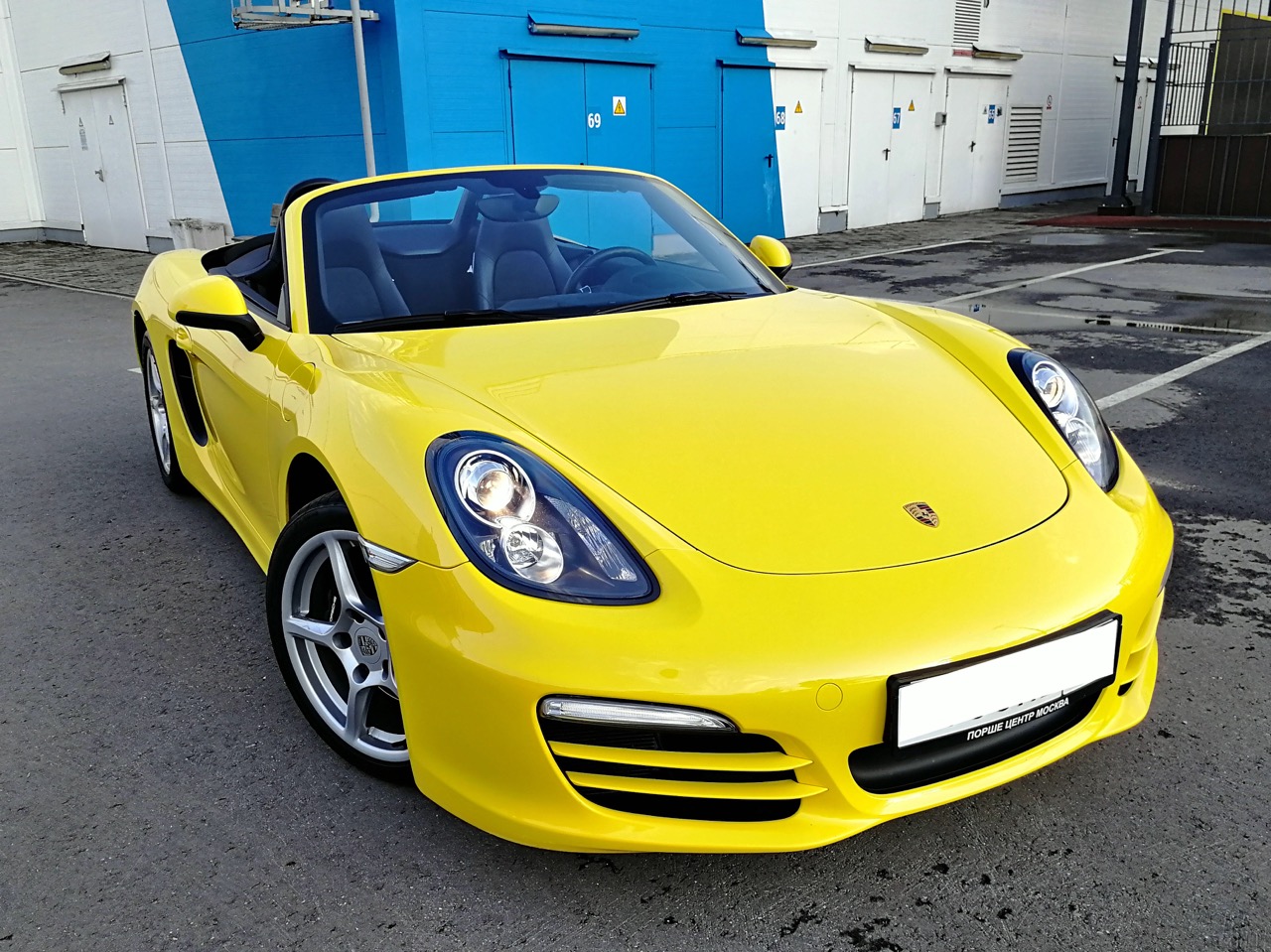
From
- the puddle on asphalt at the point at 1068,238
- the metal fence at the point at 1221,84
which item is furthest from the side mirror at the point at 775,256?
the metal fence at the point at 1221,84

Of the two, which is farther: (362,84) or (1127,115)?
(1127,115)

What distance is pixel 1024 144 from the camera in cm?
2008

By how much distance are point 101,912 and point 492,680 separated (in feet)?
2.86

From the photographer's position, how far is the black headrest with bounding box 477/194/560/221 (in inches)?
122

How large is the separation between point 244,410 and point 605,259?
43.9 inches

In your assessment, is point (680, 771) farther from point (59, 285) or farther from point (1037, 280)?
point (59, 285)

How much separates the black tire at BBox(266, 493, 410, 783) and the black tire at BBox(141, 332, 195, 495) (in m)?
1.92

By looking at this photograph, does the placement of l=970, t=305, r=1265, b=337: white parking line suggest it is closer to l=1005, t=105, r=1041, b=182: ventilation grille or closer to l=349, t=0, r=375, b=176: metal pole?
l=349, t=0, r=375, b=176: metal pole

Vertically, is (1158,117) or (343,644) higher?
(1158,117)

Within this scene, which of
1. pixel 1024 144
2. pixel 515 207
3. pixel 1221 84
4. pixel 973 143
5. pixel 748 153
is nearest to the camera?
pixel 515 207

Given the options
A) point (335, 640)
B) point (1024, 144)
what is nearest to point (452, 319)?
point (335, 640)

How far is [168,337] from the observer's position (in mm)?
3736

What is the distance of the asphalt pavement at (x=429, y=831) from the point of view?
1812 mm

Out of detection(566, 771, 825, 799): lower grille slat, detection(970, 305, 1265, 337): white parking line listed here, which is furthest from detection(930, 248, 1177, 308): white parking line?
detection(566, 771, 825, 799): lower grille slat
